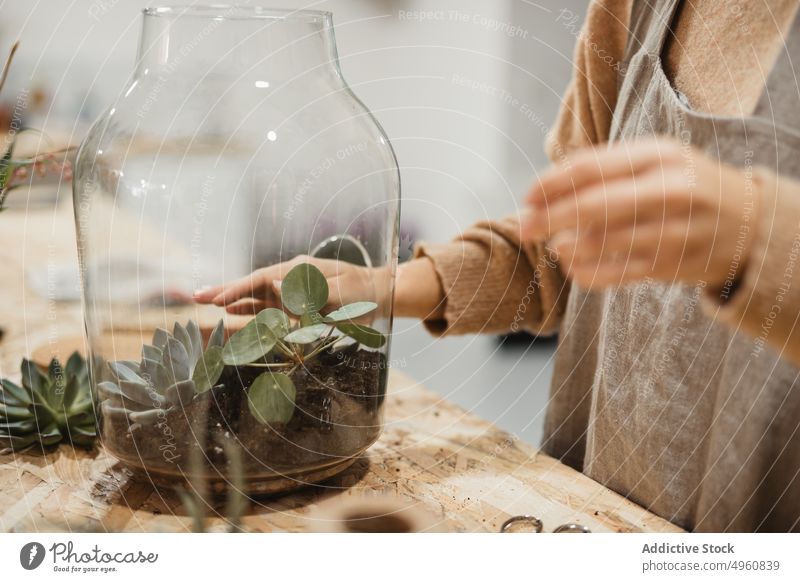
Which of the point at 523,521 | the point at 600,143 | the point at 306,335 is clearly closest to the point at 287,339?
the point at 306,335

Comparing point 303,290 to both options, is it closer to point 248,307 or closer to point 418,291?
point 248,307

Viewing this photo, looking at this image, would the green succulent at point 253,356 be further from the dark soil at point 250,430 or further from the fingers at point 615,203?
the fingers at point 615,203

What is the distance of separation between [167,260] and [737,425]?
0.30 metres

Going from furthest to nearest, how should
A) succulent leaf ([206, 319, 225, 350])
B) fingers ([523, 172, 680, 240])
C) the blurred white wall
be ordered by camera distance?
1. the blurred white wall
2. succulent leaf ([206, 319, 225, 350])
3. fingers ([523, 172, 680, 240])

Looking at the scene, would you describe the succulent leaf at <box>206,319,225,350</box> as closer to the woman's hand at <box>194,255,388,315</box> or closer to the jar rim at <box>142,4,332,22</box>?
the woman's hand at <box>194,255,388,315</box>

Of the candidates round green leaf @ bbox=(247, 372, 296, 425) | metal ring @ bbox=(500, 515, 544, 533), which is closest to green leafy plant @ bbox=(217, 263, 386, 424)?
round green leaf @ bbox=(247, 372, 296, 425)

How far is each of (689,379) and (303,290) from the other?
0.21m

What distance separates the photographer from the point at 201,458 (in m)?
0.34

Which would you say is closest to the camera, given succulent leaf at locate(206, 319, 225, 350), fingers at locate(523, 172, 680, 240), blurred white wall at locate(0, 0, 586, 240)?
fingers at locate(523, 172, 680, 240)

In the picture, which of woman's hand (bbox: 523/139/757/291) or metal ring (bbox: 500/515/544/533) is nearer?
woman's hand (bbox: 523/139/757/291)

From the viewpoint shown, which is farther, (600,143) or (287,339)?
(600,143)

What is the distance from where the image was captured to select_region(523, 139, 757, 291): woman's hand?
0.25 m

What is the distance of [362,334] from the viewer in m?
0.37
